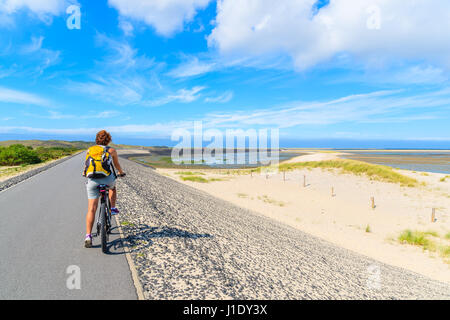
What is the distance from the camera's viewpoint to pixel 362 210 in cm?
1966

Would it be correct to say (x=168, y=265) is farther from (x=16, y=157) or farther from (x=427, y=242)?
(x=16, y=157)

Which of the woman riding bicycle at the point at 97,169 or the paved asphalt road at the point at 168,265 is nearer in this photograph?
the paved asphalt road at the point at 168,265

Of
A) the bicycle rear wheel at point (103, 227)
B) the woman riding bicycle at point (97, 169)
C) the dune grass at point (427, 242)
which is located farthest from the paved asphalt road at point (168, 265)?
the dune grass at point (427, 242)

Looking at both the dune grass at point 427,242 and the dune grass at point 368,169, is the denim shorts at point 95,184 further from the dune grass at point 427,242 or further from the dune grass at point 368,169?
the dune grass at point 368,169

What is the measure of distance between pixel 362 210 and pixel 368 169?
15.4 meters

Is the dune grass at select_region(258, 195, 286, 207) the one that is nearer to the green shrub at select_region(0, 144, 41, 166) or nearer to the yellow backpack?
the yellow backpack

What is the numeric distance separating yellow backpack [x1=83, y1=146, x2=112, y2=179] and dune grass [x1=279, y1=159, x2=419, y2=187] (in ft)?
106

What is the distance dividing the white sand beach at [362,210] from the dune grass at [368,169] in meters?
1.14

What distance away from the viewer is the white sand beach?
1145cm

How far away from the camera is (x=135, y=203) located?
9203 mm

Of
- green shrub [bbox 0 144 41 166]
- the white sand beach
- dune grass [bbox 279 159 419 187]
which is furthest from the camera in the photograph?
green shrub [bbox 0 144 41 166]

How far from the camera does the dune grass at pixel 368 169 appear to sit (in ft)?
90.6

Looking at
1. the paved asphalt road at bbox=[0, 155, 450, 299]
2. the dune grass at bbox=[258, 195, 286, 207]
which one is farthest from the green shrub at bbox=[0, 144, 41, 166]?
the dune grass at bbox=[258, 195, 286, 207]
